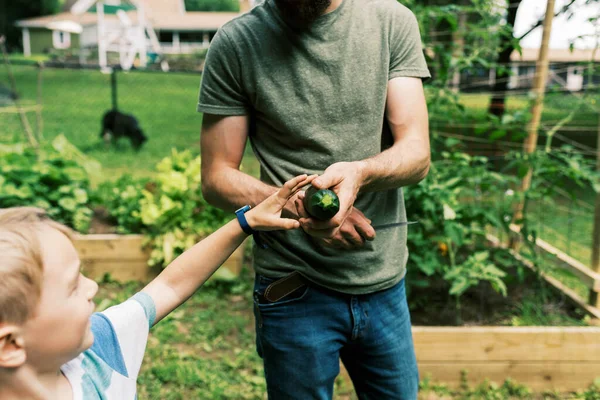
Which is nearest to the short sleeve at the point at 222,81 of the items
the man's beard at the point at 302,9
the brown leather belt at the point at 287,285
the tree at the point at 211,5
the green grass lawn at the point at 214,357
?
the man's beard at the point at 302,9

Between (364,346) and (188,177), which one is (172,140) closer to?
(188,177)

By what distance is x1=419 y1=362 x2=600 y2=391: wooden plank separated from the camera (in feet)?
11.4

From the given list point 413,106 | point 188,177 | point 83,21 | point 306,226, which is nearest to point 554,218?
point 188,177

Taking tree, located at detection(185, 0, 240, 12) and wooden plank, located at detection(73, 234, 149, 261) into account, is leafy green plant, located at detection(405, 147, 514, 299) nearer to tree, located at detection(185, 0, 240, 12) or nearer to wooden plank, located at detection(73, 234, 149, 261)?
wooden plank, located at detection(73, 234, 149, 261)

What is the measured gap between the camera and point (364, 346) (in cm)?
211

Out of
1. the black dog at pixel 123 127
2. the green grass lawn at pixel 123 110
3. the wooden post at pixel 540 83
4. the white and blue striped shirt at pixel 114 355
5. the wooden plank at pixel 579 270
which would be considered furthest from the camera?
the black dog at pixel 123 127

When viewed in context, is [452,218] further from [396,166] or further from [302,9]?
[302,9]

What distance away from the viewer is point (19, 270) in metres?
1.19

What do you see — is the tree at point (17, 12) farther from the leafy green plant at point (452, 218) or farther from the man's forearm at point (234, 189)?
the man's forearm at point (234, 189)

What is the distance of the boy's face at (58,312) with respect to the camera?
123 centimetres

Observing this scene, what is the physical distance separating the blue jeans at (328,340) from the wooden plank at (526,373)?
1.41 meters

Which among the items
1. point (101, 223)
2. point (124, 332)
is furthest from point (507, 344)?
point (101, 223)

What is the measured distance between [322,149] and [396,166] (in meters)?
0.24

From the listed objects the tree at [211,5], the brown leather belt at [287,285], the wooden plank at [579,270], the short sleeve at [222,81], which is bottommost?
the wooden plank at [579,270]
